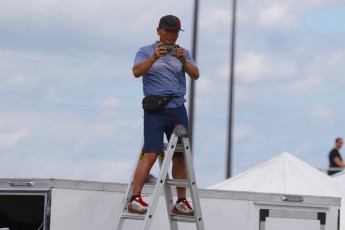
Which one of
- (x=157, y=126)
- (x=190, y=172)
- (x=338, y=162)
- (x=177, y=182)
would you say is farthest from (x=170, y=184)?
(x=338, y=162)

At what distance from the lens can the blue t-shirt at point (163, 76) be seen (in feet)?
32.6

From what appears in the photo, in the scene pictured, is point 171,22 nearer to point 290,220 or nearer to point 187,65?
point 187,65

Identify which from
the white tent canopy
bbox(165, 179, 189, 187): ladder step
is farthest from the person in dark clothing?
bbox(165, 179, 189, 187): ladder step

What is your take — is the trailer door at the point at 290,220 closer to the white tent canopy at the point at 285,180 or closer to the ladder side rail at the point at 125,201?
the ladder side rail at the point at 125,201

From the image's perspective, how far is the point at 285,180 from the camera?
16453 millimetres

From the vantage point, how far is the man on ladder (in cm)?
991

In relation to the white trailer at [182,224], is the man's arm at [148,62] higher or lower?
higher

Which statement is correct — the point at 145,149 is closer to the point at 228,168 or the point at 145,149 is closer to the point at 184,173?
the point at 184,173

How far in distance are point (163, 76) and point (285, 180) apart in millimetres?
6844

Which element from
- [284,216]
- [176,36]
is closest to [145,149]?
[176,36]

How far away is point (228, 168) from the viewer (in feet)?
Result: 100.0

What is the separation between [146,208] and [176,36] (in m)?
1.53

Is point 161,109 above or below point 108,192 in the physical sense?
above

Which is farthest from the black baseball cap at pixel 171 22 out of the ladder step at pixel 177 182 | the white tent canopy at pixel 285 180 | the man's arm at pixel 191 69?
the white tent canopy at pixel 285 180
